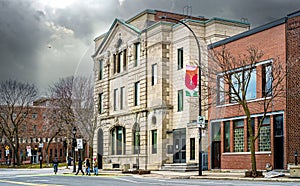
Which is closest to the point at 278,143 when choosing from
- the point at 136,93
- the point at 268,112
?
the point at 268,112

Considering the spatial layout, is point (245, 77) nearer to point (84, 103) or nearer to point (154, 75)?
point (154, 75)

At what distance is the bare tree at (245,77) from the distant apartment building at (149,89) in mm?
1590

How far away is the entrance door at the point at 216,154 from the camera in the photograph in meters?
44.7

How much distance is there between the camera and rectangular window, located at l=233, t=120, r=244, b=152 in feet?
137

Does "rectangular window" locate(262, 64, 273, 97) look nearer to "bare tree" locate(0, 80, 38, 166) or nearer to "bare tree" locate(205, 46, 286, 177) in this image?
"bare tree" locate(205, 46, 286, 177)

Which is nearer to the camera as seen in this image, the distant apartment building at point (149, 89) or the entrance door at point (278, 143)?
the distant apartment building at point (149, 89)

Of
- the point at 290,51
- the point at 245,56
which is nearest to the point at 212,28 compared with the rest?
the point at 245,56

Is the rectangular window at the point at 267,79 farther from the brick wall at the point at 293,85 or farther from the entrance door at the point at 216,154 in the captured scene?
the entrance door at the point at 216,154

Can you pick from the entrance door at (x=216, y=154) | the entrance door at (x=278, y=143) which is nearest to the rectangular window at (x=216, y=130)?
the entrance door at (x=216, y=154)

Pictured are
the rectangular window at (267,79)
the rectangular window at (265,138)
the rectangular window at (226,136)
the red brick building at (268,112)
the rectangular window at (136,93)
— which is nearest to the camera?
the rectangular window at (136,93)

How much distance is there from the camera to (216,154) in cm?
4519

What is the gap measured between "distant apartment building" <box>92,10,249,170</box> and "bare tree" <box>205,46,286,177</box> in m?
1.59

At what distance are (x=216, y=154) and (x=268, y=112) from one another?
7865mm

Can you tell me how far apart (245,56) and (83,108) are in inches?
550
